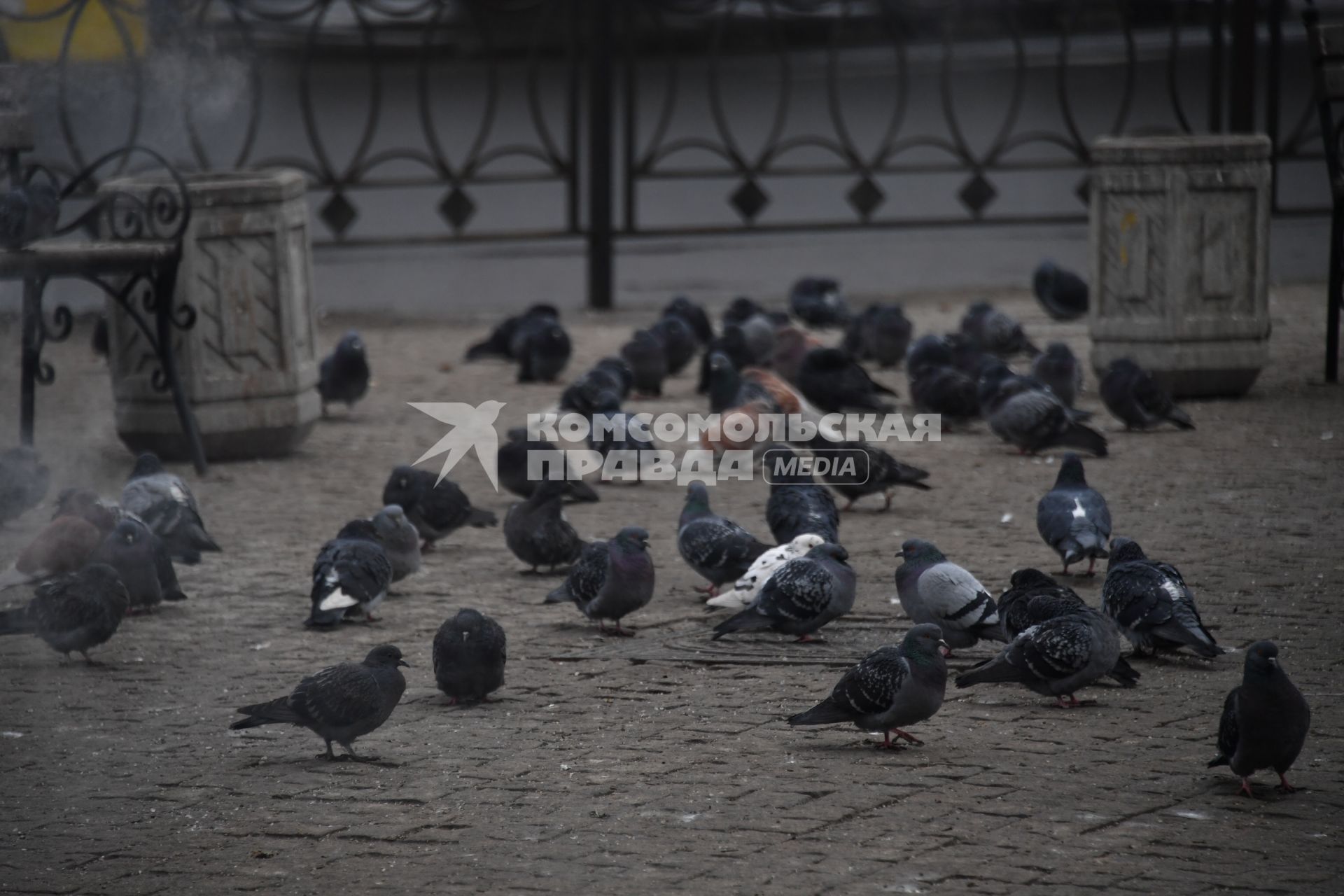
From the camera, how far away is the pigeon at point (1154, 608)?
19.2 feet

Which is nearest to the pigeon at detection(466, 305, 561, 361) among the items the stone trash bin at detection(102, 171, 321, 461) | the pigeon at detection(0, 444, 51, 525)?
the stone trash bin at detection(102, 171, 321, 461)

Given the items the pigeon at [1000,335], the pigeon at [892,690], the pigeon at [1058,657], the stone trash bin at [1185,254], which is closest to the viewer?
the pigeon at [892,690]

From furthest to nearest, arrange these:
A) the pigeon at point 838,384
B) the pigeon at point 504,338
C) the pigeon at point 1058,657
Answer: the pigeon at point 504,338 < the pigeon at point 838,384 < the pigeon at point 1058,657

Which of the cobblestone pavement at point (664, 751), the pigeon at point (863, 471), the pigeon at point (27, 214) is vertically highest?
the pigeon at point (27, 214)

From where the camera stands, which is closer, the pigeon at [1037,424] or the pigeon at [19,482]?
the pigeon at [19,482]

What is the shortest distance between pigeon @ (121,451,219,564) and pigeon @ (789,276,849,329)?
6.74 meters

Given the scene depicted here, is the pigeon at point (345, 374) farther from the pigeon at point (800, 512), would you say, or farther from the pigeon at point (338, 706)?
the pigeon at point (338, 706)

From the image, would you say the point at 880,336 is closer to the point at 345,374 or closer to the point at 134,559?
the point at 345,374

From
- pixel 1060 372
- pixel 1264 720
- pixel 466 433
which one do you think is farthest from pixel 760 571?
pixel 466 433

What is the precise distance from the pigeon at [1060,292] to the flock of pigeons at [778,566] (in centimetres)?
289

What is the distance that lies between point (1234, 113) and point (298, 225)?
27.1ft

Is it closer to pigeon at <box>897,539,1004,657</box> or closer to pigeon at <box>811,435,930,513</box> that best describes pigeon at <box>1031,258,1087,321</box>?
pigeon at <box>811,435,930,513</box>

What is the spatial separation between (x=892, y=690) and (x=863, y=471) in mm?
3377

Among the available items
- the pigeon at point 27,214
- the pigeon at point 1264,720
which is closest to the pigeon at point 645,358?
the pigeon at point 27,214
